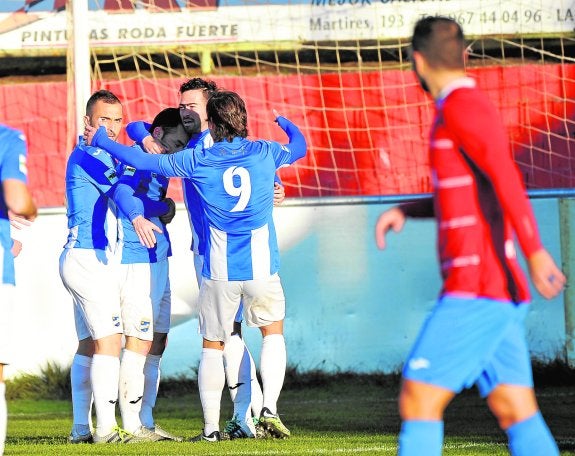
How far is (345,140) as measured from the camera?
13.5 metres

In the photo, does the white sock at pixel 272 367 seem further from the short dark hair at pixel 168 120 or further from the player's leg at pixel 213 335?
the short dark hair at pixel 168 120

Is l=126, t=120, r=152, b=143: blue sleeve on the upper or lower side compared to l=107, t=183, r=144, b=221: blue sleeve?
upper

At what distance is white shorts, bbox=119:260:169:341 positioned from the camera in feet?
24.6

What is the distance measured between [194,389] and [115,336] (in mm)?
3512

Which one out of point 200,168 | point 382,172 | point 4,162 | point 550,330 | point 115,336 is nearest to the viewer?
point 4,162

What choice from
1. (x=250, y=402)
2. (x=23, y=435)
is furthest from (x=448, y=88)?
(x=23, y=435)

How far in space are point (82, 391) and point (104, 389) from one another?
0.39 m

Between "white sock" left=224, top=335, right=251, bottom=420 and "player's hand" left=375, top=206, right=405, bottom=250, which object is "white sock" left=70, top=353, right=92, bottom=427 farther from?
"player's hand" left=375, top=206, right=405, bottom=250

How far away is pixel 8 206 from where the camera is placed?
504cm

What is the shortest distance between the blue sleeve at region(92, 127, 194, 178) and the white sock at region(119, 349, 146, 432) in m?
1.32

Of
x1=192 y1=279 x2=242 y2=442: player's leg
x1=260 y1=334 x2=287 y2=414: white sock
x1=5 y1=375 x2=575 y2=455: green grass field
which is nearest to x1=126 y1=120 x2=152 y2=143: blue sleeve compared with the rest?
x1=192 y1=279 x2=242 y2=442: player's leg

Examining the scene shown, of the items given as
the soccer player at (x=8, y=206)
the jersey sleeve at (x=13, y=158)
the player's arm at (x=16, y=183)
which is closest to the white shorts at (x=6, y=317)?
the soccer player at (x=8, y=206)

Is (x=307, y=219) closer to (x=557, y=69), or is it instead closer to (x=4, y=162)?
(x=557, y=69)

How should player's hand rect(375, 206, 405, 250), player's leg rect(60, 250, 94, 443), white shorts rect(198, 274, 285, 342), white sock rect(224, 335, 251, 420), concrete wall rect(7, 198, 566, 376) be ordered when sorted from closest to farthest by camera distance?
1. player's hand rect(375, 206, 405, 250)
2. white shorts rect(198, 274, 285, 342)
3. white sock rect(224, 335, 251, 420)
4. player's leg rect(60, 250, 94, 443)
5. concrete wall rect(7, 198, 566, 376)
